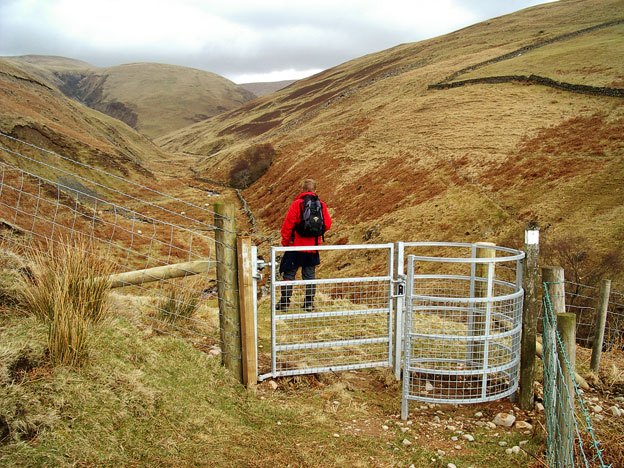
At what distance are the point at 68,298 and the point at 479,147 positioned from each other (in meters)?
31.6

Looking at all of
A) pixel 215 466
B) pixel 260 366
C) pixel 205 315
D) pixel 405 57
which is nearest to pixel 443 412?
pixel 260 366

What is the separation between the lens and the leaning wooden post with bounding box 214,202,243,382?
17.4ft

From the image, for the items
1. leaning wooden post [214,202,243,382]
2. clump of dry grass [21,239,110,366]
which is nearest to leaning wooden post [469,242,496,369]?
leaning wooden post [214,202,243,382]

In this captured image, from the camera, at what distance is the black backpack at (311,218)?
848 cm

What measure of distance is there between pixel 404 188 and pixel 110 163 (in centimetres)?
2879

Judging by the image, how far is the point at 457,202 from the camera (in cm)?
2469

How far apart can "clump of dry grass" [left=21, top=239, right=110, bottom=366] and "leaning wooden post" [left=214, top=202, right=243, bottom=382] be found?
1.32 m

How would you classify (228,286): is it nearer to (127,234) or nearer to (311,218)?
(311,218)

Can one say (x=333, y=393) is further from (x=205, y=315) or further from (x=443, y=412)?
(x=205, y=315)

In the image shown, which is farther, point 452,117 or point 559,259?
point 452,117

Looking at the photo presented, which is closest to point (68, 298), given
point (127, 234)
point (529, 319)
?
point (529, 319)

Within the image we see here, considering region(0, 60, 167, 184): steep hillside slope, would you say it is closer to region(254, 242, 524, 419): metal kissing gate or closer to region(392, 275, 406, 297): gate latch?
region(254, 242, 524, 419): metal kissing gate

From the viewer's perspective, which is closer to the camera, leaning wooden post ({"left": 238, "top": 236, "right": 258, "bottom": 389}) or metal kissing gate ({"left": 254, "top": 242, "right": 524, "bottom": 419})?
metal kissing gate ({"left": 254, "top": 242, "right": 524, "bottom": 419})

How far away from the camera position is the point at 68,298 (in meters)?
4.32
